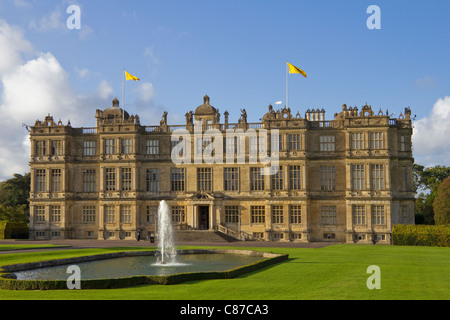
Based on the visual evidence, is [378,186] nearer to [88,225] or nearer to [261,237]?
[261,237]

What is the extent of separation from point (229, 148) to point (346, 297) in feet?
139

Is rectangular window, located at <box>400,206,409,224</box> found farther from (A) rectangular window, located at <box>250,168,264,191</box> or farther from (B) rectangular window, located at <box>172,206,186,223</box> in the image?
(B) rectangular window, located at <box>172,206,186,223</box>

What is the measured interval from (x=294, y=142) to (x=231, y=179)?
26.7ft

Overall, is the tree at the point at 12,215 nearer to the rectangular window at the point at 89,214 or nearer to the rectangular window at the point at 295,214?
the rectangular window at the point at 89,214

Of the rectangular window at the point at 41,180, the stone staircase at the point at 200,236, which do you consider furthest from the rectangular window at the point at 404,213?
the rectangular window at the point at 41,180

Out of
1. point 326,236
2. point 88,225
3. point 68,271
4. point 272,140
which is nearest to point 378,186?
point 326,236

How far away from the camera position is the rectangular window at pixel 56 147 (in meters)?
61.7

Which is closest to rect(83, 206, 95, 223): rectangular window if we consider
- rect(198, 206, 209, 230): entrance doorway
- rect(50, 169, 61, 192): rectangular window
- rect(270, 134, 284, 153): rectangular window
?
rect(50, 169, 61, 192): rectangular window

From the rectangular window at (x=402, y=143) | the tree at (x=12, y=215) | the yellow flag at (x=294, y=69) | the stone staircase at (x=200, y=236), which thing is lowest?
the stone staircase at (x=200, y=236)

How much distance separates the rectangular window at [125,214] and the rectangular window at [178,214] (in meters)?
4.90

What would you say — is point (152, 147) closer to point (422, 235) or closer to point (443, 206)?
point (422, 235)

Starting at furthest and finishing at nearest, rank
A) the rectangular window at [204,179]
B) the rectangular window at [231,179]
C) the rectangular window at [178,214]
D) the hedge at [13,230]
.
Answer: the rectangular window at [178,214], the rectangular window at [204,179], the hedge at [13,230], the rectangular window at [231,179]

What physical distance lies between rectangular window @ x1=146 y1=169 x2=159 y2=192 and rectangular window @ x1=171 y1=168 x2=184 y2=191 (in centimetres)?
190

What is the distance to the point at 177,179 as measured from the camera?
198ft
